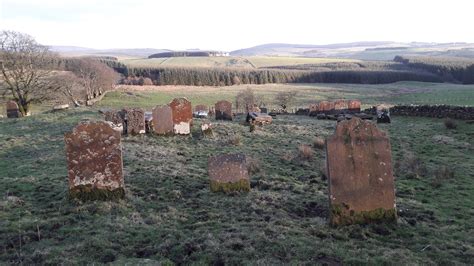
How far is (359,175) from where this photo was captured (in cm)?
A: 964

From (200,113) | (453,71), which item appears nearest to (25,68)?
(200,113)

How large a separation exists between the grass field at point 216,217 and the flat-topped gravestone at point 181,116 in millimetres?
2889

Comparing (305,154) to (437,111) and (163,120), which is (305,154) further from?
(437,111)

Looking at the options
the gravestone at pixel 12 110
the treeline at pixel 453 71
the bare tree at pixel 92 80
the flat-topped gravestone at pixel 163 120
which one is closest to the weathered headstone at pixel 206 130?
the flat-topped gravestone at pixel 163 120

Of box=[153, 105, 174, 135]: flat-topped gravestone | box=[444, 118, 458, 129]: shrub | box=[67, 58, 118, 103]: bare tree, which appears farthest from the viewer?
box=[67, 58, 118, 103]: bare tree

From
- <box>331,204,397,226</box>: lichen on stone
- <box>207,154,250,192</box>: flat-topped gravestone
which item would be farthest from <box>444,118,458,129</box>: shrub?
<box>331,204,397,226</box>: lichen on stone

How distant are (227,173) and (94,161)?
353 centimetres

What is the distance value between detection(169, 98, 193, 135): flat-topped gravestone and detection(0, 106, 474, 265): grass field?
289 cm

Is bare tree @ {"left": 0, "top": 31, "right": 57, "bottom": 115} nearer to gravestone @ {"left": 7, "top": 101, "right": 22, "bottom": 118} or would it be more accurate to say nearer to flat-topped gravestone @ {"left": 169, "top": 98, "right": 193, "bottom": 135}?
gravestone @ {"left": 7, "top": 101, "right": 22, "bottom": 118}

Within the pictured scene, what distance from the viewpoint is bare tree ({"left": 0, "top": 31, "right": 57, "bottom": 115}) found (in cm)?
3372

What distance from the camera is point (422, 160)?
1734 centimetres

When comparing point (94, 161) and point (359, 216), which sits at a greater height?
point (94, 161)

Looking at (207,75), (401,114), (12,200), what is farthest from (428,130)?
(207,75)

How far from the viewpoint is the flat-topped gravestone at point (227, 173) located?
12203 millimetres
